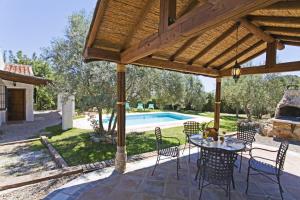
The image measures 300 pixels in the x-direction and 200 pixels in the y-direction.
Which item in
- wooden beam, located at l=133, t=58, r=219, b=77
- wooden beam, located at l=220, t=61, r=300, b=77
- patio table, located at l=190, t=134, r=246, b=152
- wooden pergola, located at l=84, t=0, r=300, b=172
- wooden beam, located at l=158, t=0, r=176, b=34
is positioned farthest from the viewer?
wooden beam, located at l=133, t=58, r=219, b=77

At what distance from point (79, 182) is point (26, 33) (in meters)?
21.6

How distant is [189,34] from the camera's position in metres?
2.80

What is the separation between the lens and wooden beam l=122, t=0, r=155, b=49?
380 centimetres

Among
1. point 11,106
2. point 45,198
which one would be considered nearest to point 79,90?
point 45,198

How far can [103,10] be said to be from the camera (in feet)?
12.4

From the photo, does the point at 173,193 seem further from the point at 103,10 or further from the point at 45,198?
the point at 103,10

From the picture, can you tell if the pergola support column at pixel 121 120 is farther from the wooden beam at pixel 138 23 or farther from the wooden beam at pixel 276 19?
the wooden beam at pixel 276 19

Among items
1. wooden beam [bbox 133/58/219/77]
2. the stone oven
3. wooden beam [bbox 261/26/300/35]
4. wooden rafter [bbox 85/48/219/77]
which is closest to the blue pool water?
the stone oven

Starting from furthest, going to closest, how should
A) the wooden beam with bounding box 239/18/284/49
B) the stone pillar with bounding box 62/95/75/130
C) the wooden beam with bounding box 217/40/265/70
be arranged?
1. the stone pillar with bounding box 62/95/75/130
2. the wooden beam with bounding box 217/40/265/70
3. the wooden beam with bounding box 239/18/284/49

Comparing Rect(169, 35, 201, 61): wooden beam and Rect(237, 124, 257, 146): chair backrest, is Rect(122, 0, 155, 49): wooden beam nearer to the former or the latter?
Rect(169, 35, 201, 61): wooden beam

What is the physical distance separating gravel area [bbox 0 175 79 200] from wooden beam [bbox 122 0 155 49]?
3.67m

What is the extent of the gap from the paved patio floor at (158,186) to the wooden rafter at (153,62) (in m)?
2.98

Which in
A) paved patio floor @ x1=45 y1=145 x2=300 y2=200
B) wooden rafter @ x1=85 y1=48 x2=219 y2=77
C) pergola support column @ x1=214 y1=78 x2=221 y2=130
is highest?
wooden rafter @ x1=85 y1=48 x2=219 y2=77

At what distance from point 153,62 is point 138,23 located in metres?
1.72
